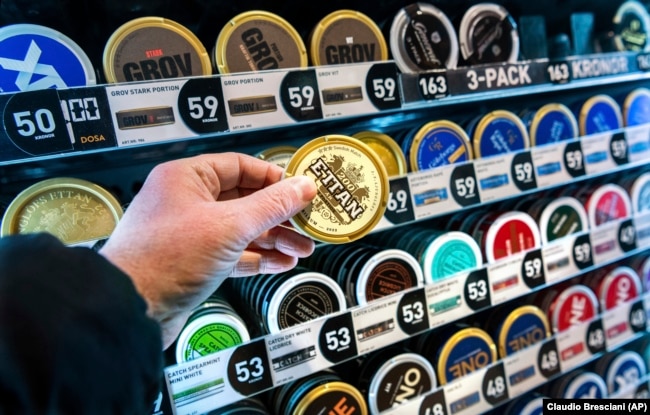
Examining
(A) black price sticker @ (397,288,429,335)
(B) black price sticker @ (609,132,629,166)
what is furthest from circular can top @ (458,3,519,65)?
(A) black price sticker @ (397,288,429,335)

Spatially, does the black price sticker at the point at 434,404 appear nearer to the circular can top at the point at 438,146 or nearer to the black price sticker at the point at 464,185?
the black price sticker at the point at 464,185

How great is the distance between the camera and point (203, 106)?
0.95m

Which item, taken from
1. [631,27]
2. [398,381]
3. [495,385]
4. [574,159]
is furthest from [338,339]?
[631,27]

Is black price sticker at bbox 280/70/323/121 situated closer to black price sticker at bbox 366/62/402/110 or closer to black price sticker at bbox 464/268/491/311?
black price sticker at bbox 366/62/402/110

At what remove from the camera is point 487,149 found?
1.41m

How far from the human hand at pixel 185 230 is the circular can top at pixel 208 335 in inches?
5.6

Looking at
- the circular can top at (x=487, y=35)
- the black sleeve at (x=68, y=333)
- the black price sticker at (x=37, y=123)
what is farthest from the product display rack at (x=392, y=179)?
the black sleeve at (x=68, y=333)

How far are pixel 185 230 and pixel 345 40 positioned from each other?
75cm

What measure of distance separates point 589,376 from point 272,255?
1.45 meters

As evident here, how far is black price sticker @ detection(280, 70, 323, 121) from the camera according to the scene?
1.03m

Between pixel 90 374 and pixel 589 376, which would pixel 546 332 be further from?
pixel 90 374

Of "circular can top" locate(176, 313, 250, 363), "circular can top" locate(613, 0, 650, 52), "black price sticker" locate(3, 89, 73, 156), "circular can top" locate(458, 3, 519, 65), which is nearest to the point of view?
"black price sticker" locate(3, 89, 73, 156)

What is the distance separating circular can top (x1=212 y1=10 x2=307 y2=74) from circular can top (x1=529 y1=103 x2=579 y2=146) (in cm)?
94

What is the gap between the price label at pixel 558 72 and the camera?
4.47ft
